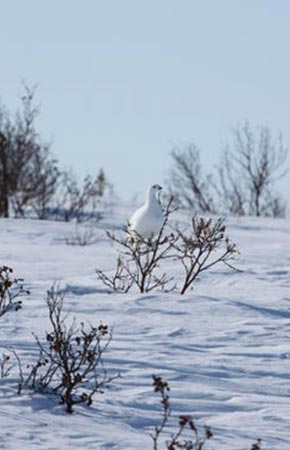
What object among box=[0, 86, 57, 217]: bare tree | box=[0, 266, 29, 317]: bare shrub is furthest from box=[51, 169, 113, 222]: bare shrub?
box=[0, 266, 29, 317]: bare shrub

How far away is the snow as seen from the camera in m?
6.63

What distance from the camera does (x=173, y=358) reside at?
885 cm

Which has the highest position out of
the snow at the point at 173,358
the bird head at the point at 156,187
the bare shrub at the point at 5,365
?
the bird head at the point at 156,187

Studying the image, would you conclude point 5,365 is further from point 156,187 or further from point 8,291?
point 156,187

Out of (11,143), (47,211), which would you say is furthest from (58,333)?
(11,143)

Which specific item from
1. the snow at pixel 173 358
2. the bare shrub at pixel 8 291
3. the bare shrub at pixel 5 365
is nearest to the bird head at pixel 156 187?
the snow at pixel 173 358

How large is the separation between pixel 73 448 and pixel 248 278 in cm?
794

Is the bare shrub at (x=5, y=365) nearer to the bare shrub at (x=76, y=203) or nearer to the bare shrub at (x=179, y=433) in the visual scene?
the bare shrub at (x=179, y=433)

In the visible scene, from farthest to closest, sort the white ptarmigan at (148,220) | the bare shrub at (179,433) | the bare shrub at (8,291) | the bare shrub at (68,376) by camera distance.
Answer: the white ptarmigan at (148,220)
the bare shrub at (8,291)
the bare shrub at (68,376)
the bare shrub at (179,433)

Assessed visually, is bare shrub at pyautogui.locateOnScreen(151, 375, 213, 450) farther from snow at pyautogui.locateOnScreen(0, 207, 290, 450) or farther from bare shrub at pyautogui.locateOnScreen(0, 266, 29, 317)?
bare shrub at pyautogui.locateOnScreen(0, 266, 29, 317)

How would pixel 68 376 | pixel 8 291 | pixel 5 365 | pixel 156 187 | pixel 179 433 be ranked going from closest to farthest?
1. pixel 179 433
2. pixel 68 376
3. pixel 5 365
4. pixel 8 291
5. pixel 156 187

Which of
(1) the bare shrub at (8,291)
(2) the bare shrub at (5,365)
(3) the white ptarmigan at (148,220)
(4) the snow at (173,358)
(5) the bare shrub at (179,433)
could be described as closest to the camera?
(5) the bare shrub at (179,433)

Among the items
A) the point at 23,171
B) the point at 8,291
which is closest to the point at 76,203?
the point at 23,171

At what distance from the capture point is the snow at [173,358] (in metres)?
6.63
